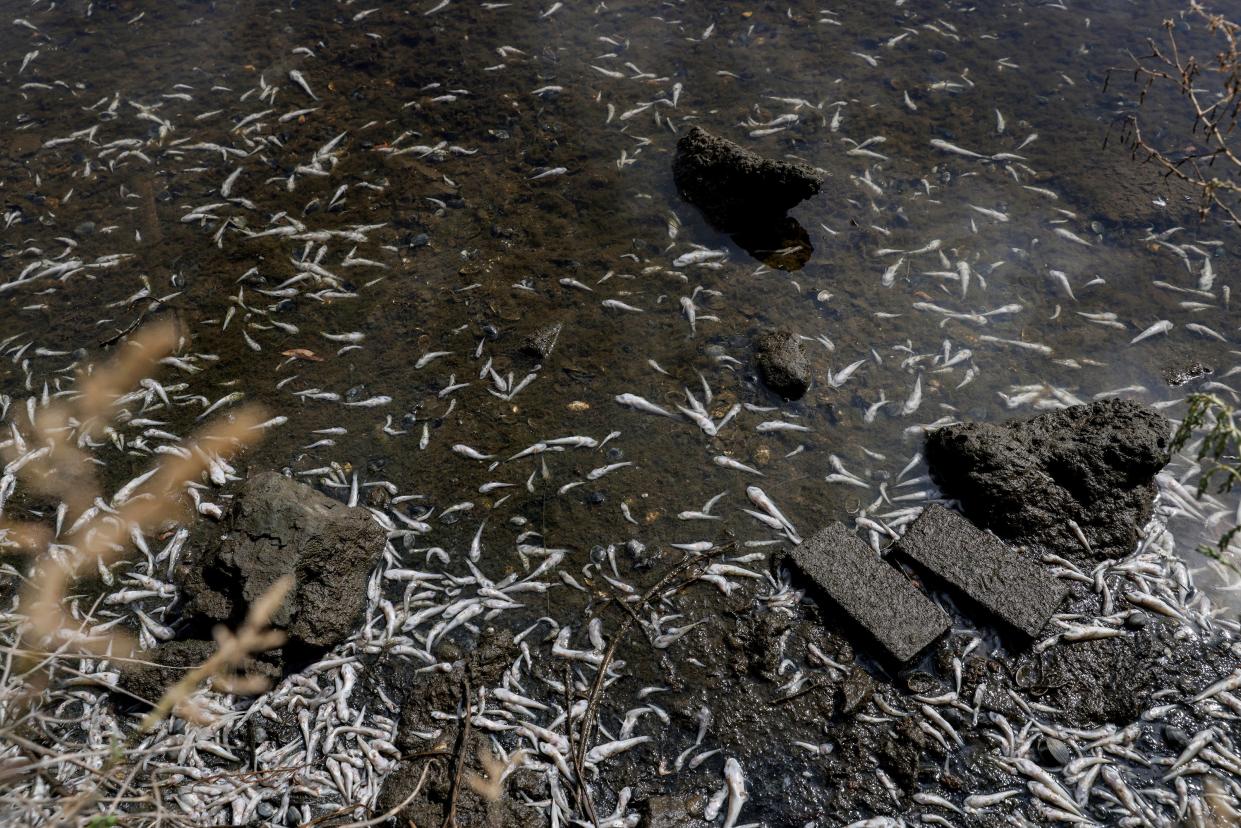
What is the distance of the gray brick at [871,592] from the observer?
425cm

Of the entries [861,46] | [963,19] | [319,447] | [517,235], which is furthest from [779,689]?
[963,19]

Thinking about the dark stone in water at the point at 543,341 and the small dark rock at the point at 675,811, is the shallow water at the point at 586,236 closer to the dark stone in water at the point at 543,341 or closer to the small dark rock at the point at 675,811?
the dark stone in water at the point at 543,341

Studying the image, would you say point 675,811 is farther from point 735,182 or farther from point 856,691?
point 735,182

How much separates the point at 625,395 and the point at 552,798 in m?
2.61

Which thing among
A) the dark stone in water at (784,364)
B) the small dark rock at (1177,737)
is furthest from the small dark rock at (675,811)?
the dark stone in water at (784,364)

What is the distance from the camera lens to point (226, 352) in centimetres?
590

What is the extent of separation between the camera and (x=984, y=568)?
4539 mm

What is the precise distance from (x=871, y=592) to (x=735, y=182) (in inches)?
140

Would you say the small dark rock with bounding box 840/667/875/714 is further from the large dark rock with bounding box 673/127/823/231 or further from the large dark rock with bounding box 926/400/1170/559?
the large dark rock with bounding box 673/127/823/231

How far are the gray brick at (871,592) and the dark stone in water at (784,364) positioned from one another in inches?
44.7

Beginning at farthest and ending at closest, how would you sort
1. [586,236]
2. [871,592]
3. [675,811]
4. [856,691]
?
[586,236] → [871,592] → [856,691] → [675,811]

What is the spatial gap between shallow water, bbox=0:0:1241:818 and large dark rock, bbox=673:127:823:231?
0.23m

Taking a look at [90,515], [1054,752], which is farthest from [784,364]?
[90,515]

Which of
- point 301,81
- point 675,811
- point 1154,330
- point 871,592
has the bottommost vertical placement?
point 675,811
